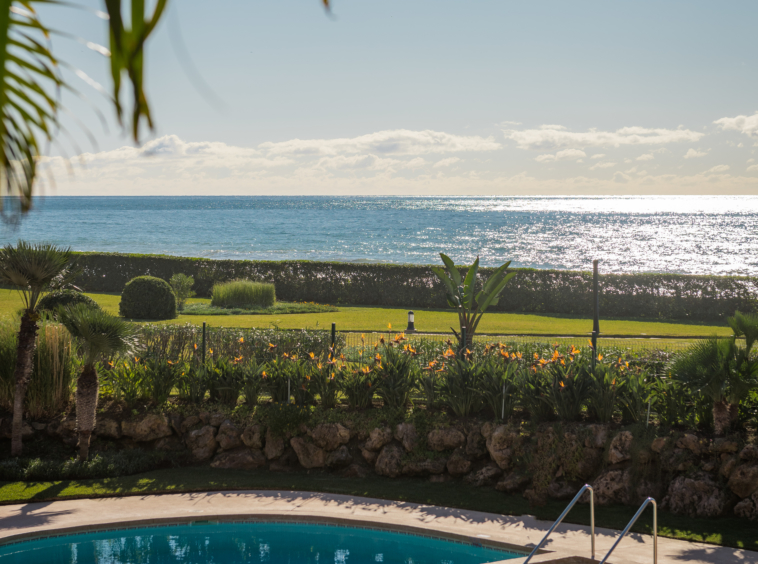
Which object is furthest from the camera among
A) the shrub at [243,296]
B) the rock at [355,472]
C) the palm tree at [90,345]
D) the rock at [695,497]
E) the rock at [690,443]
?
the shrub at [243,296]

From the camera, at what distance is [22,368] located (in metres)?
10.4

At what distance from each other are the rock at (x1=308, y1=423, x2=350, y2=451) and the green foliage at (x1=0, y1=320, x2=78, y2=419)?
4.51 m

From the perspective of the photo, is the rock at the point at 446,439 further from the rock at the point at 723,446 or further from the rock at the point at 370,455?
the rock at the point at 723,446

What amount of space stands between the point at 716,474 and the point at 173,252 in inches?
2430

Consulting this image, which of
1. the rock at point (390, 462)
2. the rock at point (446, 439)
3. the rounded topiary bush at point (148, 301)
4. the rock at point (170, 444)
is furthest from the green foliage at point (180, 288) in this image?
the rock at point (446, 439)

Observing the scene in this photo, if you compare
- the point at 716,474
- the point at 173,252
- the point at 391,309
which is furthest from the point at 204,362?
the point at 173,252

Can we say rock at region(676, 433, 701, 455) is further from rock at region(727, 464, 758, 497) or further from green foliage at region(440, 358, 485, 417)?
green foliage at region(440, 358, 485, 417)

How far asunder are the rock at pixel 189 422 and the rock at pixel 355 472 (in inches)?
106

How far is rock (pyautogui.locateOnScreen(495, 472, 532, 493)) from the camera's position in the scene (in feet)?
31.7

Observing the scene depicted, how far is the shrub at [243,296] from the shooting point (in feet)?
84.8

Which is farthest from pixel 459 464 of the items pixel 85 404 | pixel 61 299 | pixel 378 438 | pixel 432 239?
pixel 432 239

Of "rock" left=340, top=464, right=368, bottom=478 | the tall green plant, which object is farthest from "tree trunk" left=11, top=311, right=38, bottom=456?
the tall green plant

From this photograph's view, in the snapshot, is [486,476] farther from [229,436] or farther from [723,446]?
[229,436]

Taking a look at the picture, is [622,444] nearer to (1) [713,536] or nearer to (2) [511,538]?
(1) [713,536]
